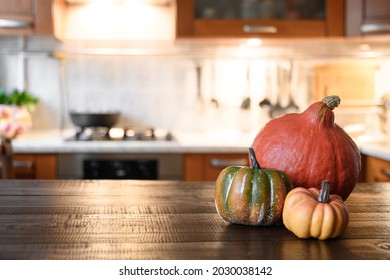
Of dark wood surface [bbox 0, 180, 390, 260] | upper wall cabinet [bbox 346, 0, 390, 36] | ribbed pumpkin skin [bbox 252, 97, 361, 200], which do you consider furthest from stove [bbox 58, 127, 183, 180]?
ribbed pumpkin skin [bbox 252, 97, 361, 200]

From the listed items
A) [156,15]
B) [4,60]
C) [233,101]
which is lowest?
[233,101]

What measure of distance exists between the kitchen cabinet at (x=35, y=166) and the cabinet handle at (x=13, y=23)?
656 millimetres

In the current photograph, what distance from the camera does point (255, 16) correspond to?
3256 mm

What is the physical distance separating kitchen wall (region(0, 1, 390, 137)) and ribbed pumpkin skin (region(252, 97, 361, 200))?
2403mm

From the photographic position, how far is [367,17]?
3.25 metres

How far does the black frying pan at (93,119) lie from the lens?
3.28 meters

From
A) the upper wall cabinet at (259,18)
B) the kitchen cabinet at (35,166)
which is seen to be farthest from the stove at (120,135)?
the upper wall cabinet at (259,18)

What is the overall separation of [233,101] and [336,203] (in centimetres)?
267

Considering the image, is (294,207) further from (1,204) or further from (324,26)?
(324,26)

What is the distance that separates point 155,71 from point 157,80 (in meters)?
0.05

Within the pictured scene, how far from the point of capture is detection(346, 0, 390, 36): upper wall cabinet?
3.20 meters

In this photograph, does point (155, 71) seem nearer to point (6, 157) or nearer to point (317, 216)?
point (6, 157)

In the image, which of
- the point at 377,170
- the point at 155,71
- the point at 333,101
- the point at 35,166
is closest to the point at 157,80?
the point at 155,71

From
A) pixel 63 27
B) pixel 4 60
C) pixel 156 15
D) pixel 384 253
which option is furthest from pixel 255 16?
pixel 384 253
